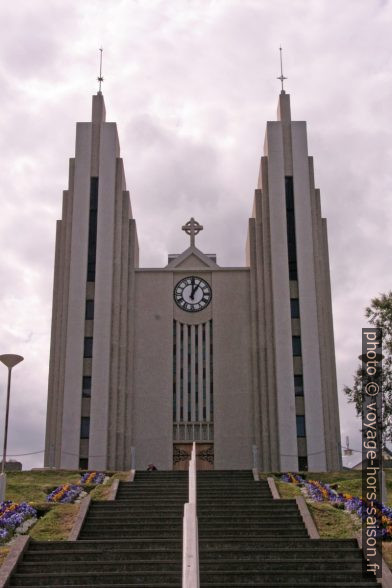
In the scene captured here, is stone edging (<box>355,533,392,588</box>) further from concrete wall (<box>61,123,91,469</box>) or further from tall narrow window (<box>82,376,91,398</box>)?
tall narrow window (<box>82,376,91,398</box>)

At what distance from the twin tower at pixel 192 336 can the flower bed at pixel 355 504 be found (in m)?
12.0

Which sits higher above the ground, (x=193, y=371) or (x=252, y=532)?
(x=193, y=371)

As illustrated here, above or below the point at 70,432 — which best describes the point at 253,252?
above

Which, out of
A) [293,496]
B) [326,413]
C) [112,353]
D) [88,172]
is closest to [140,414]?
[112,353]

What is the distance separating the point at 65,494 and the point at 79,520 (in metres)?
4.12

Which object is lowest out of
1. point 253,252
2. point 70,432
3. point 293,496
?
point 293,496

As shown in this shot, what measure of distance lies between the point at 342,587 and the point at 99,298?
2503 cm

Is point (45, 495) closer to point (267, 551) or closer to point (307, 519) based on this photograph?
point (307, 519)

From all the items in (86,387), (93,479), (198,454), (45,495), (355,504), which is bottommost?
(355,504)

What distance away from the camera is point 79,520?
1603cm

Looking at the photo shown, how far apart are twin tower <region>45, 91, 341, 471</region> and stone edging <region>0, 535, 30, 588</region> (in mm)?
19169

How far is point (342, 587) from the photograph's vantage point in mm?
12258

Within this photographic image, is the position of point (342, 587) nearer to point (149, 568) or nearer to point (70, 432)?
point (149, 568)

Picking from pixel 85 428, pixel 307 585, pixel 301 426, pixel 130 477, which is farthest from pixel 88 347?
pixel 307 585
